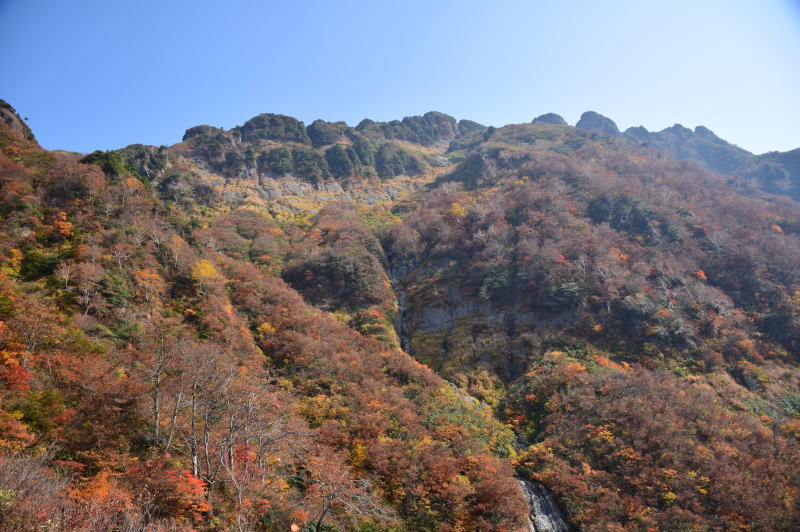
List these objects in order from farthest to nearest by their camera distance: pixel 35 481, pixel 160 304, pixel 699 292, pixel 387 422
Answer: pixel 699 292 → pixel 160 304 → pixel 387 422 → pixel 35 481

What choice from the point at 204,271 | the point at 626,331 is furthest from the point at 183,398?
the point at 626,331

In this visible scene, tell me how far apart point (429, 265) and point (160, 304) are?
128 feet

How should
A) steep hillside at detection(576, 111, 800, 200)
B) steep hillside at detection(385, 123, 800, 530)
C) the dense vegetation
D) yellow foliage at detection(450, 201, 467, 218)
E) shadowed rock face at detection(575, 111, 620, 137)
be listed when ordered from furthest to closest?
shadowed rock face at detection(575, 111, 620, 137) → steep hillside at detection(576, 111, 800, 200) → yellow foliage at detection(450, 201, 467, 218) → steep hillside at detection(385, 123, 800, 530) → the dense vegetation

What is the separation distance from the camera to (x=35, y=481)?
11.2 meters

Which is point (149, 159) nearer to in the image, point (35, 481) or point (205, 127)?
point (205, 127)

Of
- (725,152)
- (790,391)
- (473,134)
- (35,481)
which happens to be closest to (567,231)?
(790,391)

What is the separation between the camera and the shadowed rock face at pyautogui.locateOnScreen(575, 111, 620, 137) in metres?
157

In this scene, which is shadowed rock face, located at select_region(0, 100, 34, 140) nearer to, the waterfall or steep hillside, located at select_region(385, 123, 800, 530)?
steep hillside, located at select_region(385, 123, 800, 530)

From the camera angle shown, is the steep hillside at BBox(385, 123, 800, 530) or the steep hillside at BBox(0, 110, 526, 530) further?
the steep hillside at BBox(385, 123, 800, 530)

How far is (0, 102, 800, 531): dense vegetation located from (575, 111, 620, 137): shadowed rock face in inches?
4120

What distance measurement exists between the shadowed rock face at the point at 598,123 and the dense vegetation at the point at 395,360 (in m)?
105

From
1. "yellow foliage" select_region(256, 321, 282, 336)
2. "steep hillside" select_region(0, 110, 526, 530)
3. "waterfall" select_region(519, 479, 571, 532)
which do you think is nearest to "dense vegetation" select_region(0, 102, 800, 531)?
"steep hillside" select_region(0, 110, 526, 530)

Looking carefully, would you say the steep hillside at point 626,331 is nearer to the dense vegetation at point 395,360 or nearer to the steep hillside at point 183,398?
the dense vegetation at point 395,360

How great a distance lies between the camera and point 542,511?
80.9ft
